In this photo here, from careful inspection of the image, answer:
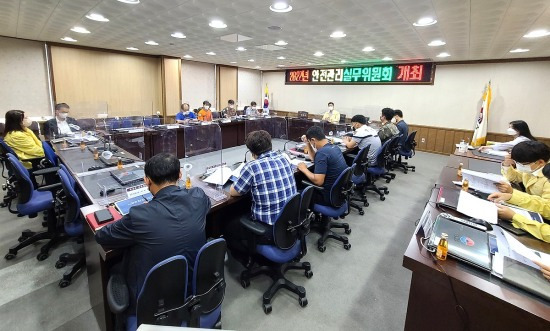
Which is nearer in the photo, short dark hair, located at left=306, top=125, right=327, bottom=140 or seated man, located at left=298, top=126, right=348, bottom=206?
seated man, located at left=298, top=126, right=348, bottom=206

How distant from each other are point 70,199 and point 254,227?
1.42 metres

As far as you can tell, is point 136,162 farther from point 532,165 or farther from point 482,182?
point 532,165

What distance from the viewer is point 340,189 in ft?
8.19

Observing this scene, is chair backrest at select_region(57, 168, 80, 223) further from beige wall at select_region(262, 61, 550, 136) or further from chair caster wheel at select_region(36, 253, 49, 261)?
beige wall at select_region(262, 61, 550, 136)

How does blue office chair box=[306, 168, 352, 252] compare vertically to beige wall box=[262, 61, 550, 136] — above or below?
below

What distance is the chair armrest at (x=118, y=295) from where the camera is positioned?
1.21 m

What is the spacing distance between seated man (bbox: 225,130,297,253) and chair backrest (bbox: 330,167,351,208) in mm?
597

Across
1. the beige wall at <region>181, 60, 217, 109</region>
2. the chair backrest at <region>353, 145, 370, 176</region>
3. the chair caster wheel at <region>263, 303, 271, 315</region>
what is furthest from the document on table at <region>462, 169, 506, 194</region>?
the beige wall at <region>181, 60, 217, 109</region>

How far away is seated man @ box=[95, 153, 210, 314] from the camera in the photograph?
1208 millimetres

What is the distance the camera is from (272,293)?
196cm

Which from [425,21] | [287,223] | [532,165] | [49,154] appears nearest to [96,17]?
[49,154]

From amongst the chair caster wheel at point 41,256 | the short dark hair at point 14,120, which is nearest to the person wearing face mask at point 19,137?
the short dark hair at point 14,120

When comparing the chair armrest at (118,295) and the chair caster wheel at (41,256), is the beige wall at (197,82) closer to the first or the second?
the chair caster wheel at (41,256)

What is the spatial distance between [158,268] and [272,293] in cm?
114
